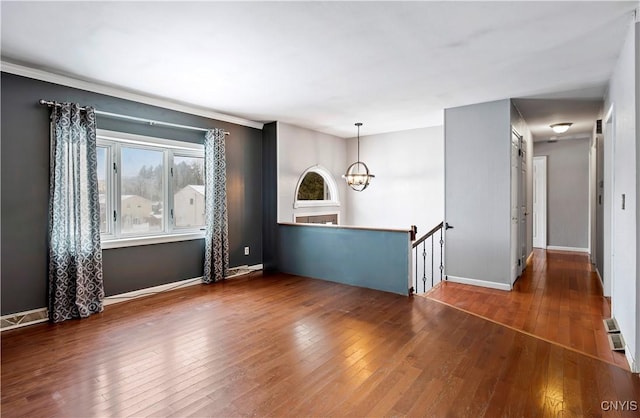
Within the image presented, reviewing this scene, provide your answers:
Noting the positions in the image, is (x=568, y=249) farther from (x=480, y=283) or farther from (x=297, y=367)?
(x=297, y=367)

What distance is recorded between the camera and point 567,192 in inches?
303

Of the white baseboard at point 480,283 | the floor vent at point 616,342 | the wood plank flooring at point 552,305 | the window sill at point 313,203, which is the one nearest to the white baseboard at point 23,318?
the window sill at point 313,203

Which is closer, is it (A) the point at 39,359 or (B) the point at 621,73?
(A) the point at 39,359

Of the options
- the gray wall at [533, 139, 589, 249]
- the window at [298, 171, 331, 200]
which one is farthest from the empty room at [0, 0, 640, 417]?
the gray wall at [533, 139, 589, 249]

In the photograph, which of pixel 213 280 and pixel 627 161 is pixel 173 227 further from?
pixel 627 161

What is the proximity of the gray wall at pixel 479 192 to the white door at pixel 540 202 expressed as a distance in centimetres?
422

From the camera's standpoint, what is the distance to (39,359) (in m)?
2.74

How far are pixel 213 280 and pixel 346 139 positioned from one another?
438 cm

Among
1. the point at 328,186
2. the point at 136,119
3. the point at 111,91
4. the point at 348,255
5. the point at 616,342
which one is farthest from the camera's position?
the point at 328,186

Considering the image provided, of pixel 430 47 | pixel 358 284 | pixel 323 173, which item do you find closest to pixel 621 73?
pixel 430 47

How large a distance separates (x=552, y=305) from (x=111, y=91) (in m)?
5.87

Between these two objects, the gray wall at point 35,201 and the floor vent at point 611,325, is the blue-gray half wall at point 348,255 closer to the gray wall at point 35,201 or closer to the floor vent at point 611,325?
the gray wall at point 35,201

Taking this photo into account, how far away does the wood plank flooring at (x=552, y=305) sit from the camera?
3021 millimetres

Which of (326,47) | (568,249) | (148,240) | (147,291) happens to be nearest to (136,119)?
(148,240)
